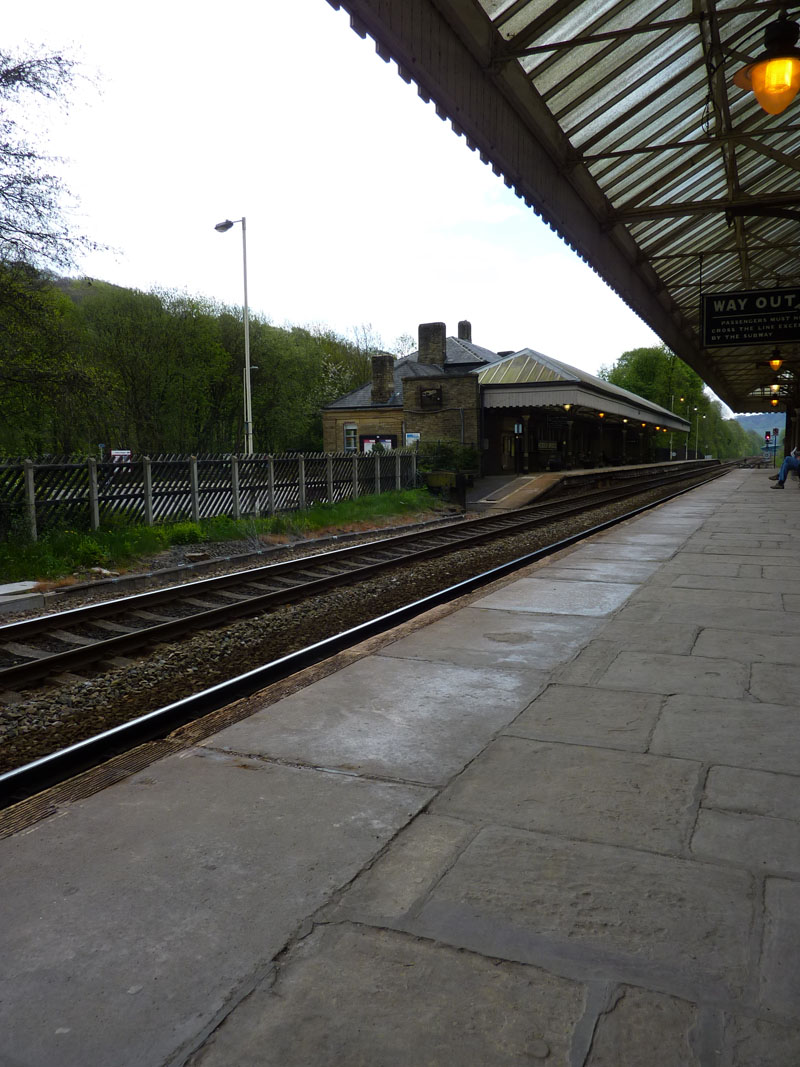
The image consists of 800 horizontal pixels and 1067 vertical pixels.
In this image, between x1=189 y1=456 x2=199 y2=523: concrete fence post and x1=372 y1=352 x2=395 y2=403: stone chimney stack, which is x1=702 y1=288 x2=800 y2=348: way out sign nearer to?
x1=189 y1=456 x2=199 y2=523: concrete fence post

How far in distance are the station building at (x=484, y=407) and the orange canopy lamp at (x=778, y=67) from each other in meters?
23.4

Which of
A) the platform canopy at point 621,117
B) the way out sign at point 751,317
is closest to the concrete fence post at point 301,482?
A: the platform canopy at point 621,117

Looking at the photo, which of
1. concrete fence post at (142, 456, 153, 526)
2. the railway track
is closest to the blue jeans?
the railway track

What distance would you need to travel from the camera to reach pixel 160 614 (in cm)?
791

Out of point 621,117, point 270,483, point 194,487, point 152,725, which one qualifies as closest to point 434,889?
point 152,725

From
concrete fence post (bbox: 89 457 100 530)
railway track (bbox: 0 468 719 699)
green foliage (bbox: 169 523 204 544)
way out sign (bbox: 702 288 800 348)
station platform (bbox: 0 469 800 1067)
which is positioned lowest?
railway track (bbox: 0 468 719 699)

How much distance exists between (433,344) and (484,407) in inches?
356

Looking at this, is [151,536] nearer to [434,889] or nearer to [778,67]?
[778,67]

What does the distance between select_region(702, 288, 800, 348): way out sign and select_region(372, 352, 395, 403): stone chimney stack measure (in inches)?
1038

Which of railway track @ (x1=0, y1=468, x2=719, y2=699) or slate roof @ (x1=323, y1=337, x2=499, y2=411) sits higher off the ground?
slate roof @ (x1=323, y1=337, x2=499, y2=411)

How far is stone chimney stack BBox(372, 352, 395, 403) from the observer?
125ft

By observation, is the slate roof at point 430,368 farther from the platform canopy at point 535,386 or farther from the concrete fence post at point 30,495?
the concrete fence post at point 30,495

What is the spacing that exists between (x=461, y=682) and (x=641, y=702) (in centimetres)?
105

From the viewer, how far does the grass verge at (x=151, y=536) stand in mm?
10492
